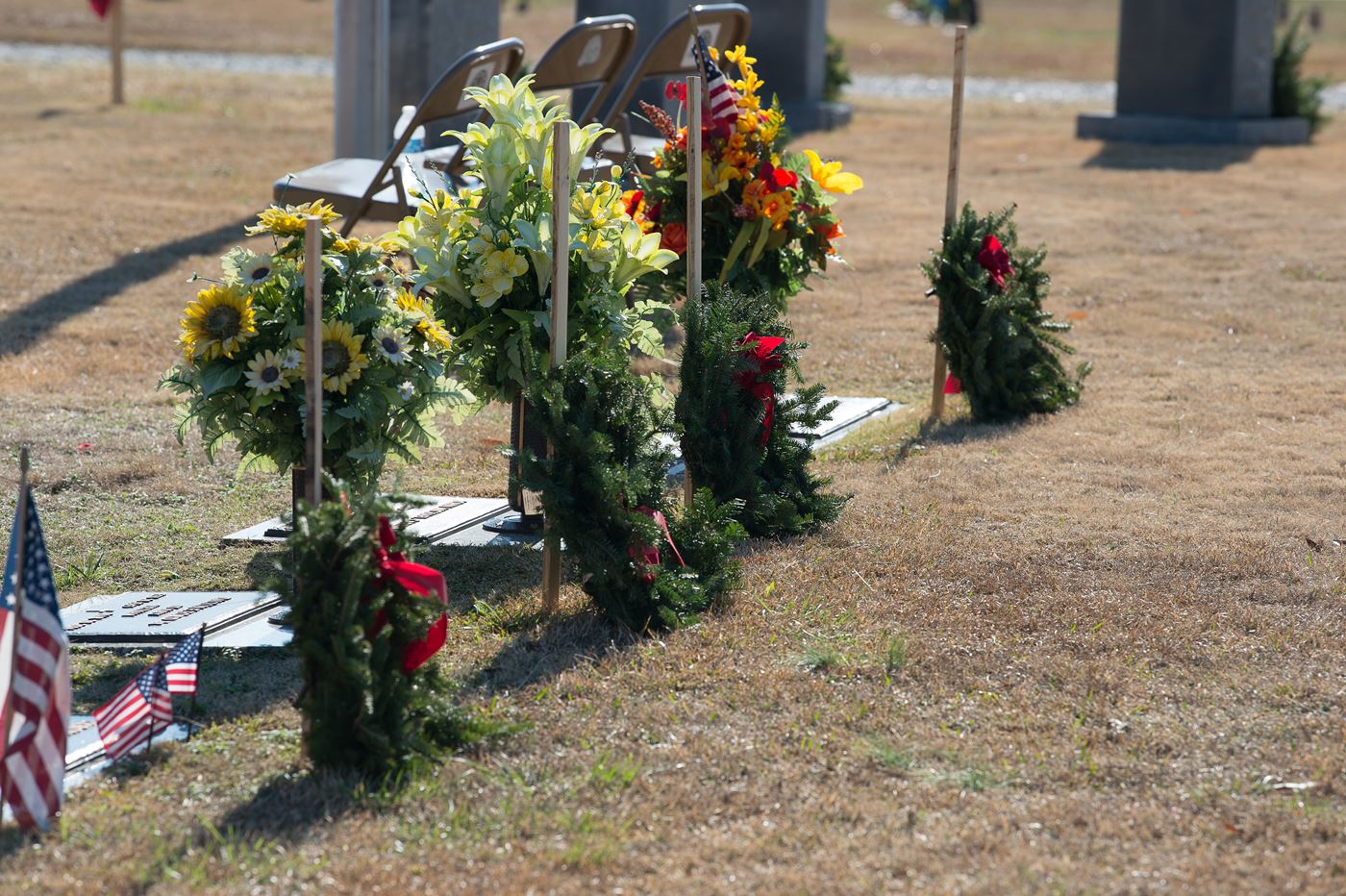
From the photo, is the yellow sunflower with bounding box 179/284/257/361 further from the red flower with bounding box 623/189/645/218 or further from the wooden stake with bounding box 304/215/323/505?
the red flower with bounding box 623/189/645/218

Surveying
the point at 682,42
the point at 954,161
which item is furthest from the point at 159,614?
the point at 682,42

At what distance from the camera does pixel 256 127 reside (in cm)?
1371

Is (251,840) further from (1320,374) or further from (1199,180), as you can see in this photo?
(1199,180)

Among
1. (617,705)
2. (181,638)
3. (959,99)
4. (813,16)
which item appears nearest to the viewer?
(617,705)

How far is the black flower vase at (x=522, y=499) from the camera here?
458 centimetres

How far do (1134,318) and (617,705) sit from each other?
520 centimetres

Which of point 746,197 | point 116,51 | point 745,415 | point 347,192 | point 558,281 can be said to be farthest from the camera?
point 116,51

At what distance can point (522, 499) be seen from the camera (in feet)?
15.7

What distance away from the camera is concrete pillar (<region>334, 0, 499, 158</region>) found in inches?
417

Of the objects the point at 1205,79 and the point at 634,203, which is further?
the point at 1205,79

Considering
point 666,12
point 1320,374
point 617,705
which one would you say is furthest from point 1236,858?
point 666,12

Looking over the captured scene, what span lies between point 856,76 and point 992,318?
18047 mm

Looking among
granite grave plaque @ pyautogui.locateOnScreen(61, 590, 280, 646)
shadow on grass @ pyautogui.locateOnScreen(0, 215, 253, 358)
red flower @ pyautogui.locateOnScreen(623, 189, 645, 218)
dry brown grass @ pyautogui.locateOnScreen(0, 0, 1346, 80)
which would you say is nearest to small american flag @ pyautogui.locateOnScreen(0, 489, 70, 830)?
granite grave plaque @ pyautogui.locateOnScreen(61, 590, 280, 646)

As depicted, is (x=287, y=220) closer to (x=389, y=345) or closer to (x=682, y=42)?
(x=389, y=345)
